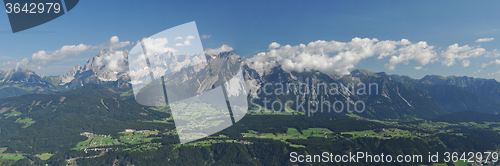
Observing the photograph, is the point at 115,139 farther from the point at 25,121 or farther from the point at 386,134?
the point at 386,134

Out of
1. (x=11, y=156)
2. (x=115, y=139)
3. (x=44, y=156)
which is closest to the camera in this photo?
(x=11, y=156)

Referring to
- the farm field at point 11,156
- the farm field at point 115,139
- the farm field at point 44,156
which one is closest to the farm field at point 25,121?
the farm field at point 115,139

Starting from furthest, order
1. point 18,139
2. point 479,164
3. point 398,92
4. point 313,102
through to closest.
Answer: point 398,92, point 313,102, point 18,139, point 479,164

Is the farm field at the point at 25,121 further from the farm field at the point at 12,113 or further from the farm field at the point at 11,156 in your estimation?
the farm field at the point at 11,156

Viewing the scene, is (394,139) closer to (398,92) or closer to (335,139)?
(335,139)

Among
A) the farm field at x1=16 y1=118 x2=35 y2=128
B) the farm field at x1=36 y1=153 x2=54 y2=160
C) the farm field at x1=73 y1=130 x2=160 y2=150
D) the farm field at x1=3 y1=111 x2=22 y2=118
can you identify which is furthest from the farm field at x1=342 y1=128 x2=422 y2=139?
the farm field at x1=3 y1=111 x2=22 y2=118

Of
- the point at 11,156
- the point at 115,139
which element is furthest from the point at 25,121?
the point at 115,139

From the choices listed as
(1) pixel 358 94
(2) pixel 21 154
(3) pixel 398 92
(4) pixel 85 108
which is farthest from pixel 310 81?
(2) pixel 21 154

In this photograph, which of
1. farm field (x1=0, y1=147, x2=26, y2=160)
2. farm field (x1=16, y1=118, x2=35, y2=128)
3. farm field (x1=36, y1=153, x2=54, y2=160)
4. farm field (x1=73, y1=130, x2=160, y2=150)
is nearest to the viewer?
farm field (x1=0, y1=147, x2=26, y2=160)

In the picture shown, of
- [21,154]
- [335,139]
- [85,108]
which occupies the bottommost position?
[335,139]

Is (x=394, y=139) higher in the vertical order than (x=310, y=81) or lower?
lower

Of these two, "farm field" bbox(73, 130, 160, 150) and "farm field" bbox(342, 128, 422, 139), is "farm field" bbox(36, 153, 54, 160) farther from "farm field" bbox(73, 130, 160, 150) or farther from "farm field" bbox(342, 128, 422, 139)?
"farm field" bbox(342, 128, 422, 139)
